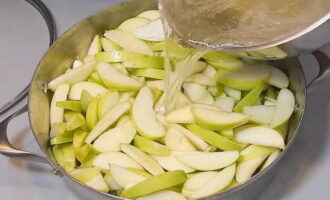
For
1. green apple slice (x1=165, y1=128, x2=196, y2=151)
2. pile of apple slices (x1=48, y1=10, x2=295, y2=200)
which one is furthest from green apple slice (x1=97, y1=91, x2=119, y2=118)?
green apple slice (x1=165, y1=128, x2=196, y2=151)

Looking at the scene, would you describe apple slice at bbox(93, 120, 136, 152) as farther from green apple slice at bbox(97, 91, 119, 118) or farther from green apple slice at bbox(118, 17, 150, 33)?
green apple slice at bbox(118, 17, 150, 33)

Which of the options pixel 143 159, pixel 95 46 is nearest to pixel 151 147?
pixel 143 159

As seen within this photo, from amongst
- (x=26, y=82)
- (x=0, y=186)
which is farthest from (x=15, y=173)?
(x=26, y=82)

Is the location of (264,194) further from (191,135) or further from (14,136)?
(14,136)

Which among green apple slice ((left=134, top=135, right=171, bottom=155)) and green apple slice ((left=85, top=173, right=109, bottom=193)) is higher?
green apple slice ((left=134, top=135, right=171, bottom=155))

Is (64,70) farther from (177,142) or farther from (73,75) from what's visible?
(177,142)
